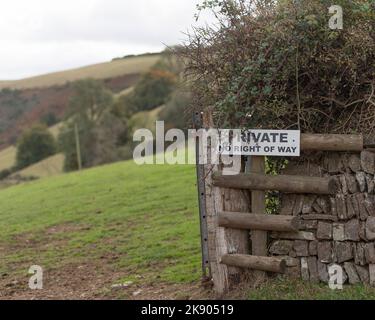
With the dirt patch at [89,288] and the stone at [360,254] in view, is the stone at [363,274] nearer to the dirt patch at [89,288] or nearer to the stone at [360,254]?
the stone at [360,254]

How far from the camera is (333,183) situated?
7047mm

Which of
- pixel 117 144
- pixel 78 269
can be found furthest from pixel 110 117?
pixel 78 269

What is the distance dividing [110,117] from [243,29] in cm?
5831

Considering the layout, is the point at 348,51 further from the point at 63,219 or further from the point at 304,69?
the point at 63,219

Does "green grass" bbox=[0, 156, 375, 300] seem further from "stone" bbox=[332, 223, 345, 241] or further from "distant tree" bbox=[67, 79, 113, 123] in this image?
"distant tree" bbox=[67, 79, 113, 123]

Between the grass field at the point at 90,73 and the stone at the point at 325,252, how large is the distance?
90773 millimetres

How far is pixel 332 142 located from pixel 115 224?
28.1 feet

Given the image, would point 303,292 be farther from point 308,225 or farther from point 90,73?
point 90,73

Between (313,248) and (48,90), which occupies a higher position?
(48,90)

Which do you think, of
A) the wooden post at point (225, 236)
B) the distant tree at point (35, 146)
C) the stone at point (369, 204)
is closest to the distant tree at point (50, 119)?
the distant tree at point (35, 146)

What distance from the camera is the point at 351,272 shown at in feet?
23.4

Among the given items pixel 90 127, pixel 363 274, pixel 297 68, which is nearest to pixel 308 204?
pixel 363 274

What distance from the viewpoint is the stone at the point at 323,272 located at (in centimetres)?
718

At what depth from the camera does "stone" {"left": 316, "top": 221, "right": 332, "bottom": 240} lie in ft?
23.4
